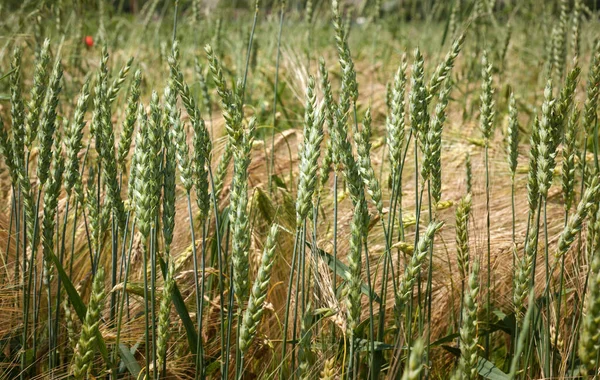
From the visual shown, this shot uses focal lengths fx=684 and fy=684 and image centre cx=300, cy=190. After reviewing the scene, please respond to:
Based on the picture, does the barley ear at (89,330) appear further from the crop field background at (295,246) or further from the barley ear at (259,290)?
the barley ear at (259,290)

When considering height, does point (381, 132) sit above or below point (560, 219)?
above

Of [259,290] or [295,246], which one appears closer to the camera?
[259,290]

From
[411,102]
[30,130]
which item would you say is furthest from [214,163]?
[411,102]

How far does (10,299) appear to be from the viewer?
1363mm

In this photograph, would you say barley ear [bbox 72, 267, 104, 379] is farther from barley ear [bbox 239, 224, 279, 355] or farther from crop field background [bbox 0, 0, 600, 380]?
barley ear [bbox 239, 224, 279, 355]

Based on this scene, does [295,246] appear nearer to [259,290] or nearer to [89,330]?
[259,290]

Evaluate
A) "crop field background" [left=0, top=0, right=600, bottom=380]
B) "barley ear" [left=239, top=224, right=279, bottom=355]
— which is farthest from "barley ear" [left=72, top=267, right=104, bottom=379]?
"barley ear" [left=239, top=224, right=279, bottom=355]

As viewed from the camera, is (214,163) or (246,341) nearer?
(246,341)

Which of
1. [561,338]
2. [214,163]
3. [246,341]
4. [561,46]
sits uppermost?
[561,46]

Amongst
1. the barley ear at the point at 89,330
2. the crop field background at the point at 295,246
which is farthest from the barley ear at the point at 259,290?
the barley ear at the point at 89,330

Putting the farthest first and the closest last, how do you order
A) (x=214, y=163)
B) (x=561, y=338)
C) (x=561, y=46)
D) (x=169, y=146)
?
(x=214, y=163) → (x=561, y=46) → (x=561, y=338) → (x=169, y=146)

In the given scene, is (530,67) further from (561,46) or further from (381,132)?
(561,46)

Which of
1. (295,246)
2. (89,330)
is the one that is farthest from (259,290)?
(89,330)

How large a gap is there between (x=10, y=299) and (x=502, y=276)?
104cm
